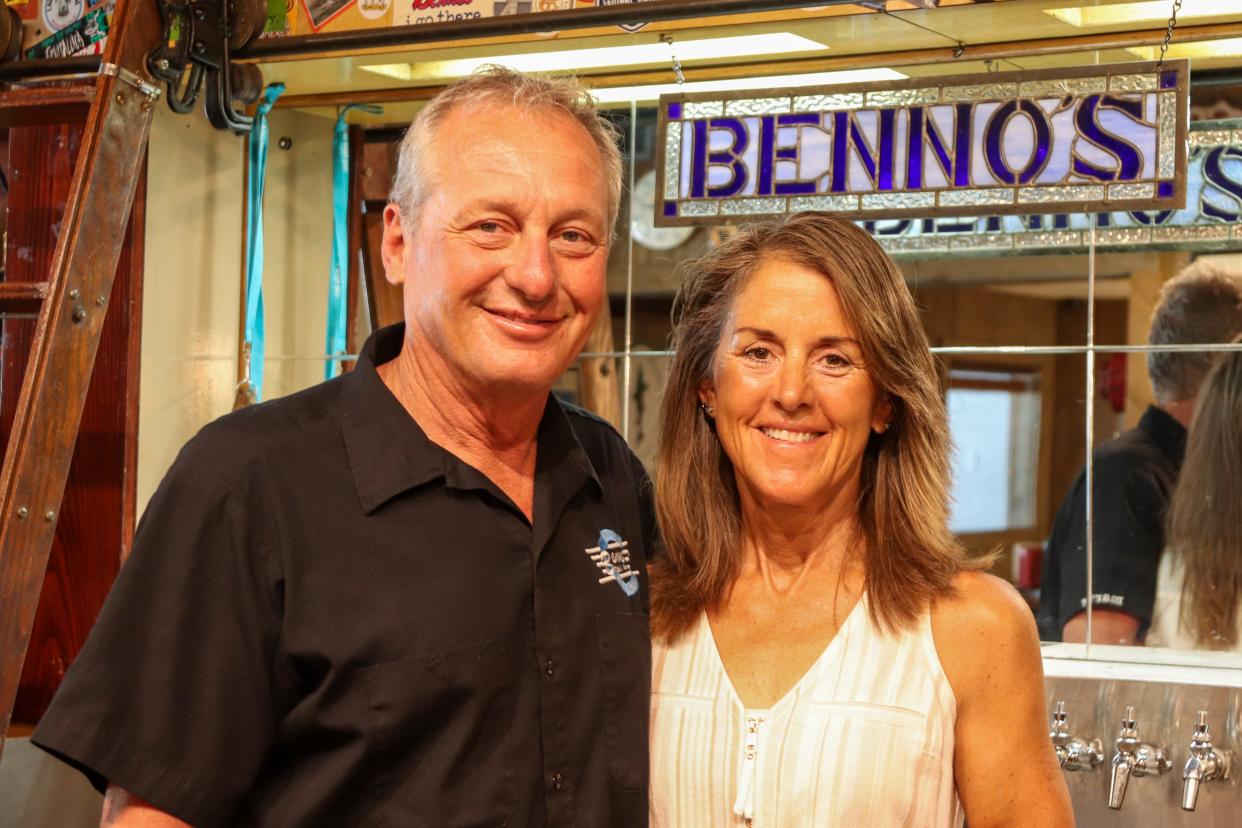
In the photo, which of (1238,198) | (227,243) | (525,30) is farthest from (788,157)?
(227,243)

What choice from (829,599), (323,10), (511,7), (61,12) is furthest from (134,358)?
(829,599)

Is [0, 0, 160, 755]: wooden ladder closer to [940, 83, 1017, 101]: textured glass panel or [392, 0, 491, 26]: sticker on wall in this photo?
[392, 0, 491, 26]: sticker on wall

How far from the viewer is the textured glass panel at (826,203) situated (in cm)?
282

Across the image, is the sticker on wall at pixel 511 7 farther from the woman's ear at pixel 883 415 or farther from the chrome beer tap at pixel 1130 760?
the chrome beer tap at pixel 1130 760

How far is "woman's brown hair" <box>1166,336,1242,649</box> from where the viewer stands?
2.87 metres

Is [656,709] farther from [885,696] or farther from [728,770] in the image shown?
[885,696]

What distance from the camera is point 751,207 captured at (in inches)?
114

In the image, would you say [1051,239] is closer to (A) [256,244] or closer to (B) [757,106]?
(B) [757,106]

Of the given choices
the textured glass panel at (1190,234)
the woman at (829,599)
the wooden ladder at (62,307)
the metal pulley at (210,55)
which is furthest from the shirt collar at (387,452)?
the textured glass panel at (1190,234)

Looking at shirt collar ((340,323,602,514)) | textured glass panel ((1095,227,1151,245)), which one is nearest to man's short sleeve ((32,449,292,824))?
shirt collar ((340,323,602,514))

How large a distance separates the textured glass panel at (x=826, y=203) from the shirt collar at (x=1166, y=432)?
72 cm

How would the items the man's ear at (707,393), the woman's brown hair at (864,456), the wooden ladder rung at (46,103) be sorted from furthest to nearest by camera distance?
the wooden ladder rung at (46,103)
the man's ear at (707,393)
the woman's brown hair at (864,456)

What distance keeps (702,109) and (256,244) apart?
3.72ft

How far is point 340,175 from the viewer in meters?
3.64
